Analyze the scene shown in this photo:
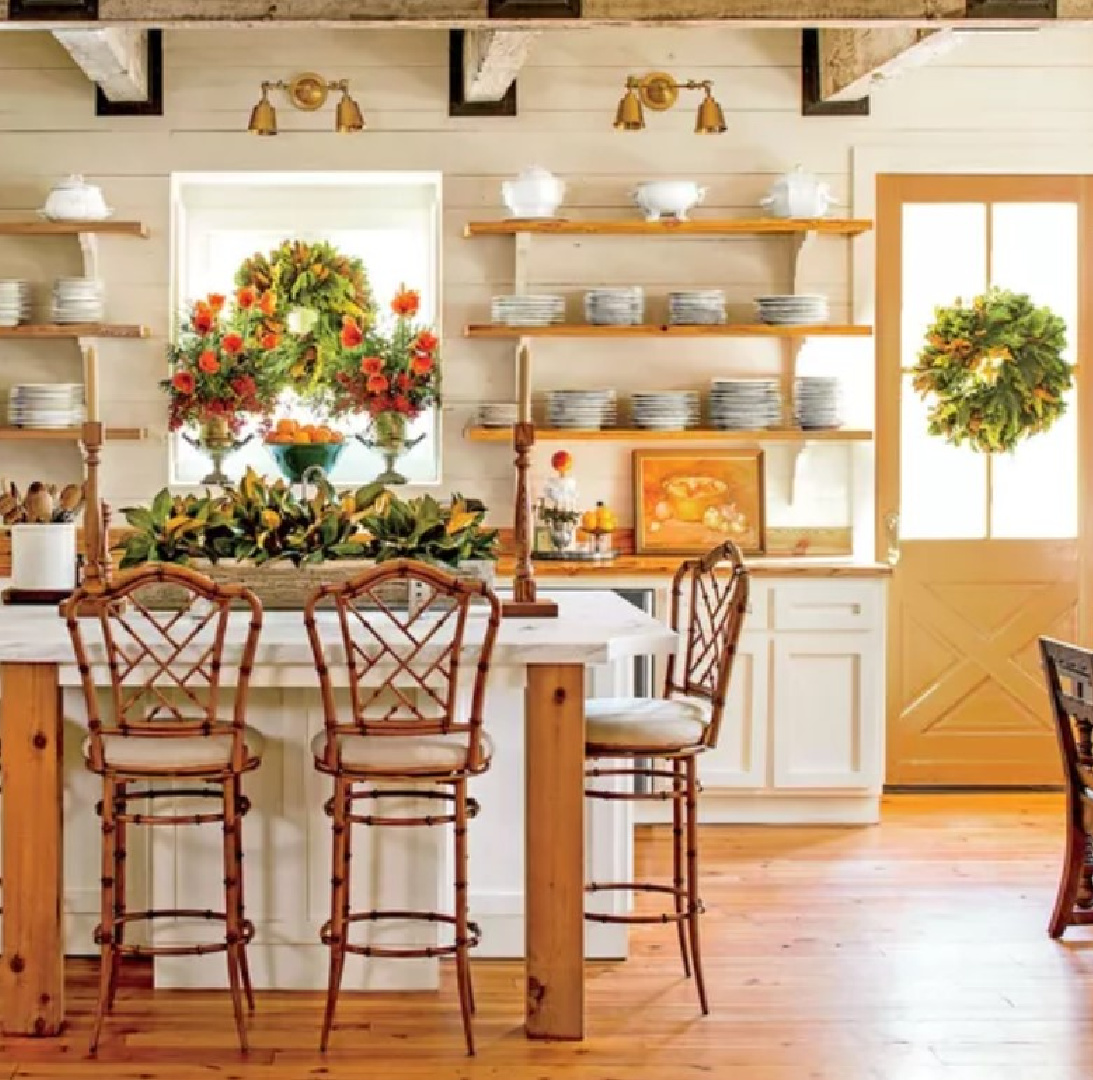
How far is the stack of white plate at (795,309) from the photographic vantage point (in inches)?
258

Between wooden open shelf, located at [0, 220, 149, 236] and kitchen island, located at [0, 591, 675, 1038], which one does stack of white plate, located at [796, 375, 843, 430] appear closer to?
kitchen island, located at [0, 591, 675, 1038]

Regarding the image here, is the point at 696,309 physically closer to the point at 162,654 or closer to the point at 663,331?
the point at 663,331

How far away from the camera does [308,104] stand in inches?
240

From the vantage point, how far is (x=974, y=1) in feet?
16.0

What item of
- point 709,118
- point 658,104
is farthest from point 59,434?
point 709,118

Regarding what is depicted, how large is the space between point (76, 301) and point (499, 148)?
62.8 inches

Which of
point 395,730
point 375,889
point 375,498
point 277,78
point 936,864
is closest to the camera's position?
point 395,730

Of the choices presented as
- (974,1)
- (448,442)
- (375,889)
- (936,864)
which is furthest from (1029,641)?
(375,889)

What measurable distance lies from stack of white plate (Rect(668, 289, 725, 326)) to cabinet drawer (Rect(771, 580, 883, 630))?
1.00m

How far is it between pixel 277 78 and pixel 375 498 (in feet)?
8.54

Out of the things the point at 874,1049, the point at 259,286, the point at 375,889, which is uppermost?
the point at 259,286

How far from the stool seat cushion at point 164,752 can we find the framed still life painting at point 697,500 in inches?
119

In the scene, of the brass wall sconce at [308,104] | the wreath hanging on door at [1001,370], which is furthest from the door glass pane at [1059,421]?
the brass wall sconce at [308,104]

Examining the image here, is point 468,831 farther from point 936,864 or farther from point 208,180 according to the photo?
point 208,180
